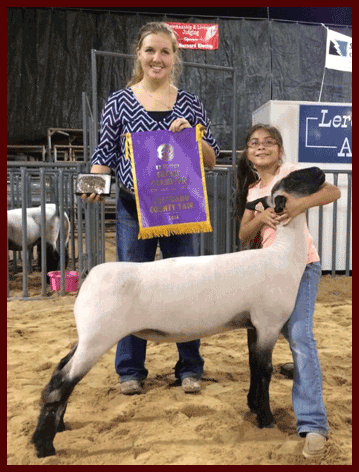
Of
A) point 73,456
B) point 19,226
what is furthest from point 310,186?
point 19,226

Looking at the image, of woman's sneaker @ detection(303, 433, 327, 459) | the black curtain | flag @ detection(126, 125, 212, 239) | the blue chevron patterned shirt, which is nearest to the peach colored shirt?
flag @ detection(126, 125, 212, 239)

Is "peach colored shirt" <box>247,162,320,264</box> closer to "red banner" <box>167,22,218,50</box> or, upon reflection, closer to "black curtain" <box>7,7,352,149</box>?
"black curtain" <box>7,7,352,149</box>

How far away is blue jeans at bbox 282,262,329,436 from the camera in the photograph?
72.0 inches

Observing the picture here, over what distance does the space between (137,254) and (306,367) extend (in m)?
0.98

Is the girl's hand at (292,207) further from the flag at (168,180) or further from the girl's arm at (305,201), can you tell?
the flag at (168,180)

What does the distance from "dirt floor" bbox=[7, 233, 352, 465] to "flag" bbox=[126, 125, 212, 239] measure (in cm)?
94

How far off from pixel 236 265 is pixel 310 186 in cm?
45

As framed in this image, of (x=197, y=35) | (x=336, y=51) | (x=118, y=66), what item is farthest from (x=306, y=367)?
(x=197, y=35)

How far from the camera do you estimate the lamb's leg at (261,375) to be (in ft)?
6.05

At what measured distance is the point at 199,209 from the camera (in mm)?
1913

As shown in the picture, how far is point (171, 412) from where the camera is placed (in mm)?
2172

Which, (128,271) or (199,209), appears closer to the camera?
(128,271)

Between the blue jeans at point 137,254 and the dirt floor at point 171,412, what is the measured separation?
13 centimetres

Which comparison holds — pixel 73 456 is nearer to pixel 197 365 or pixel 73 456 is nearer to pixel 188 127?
pixel 197 365
